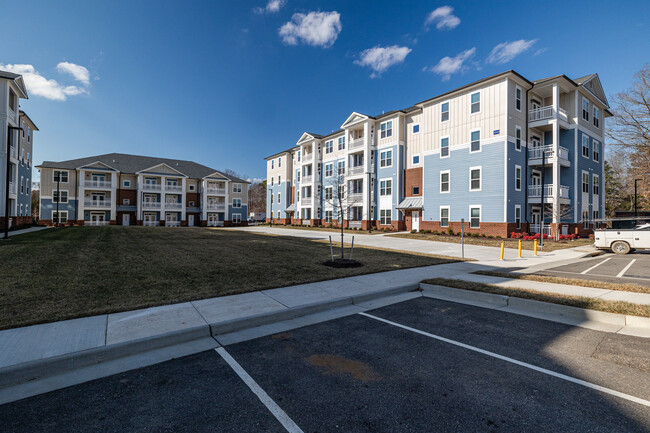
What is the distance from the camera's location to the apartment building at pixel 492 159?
2594cm

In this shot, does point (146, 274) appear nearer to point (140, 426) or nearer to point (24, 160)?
point (140, 426)

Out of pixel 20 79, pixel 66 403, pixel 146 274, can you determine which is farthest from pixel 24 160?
pixel 66 403

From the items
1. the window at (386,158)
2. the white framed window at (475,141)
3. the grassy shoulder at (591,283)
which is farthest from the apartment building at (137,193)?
the grassy shoulder at (591,283)

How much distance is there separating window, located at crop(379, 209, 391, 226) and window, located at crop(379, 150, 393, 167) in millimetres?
5692

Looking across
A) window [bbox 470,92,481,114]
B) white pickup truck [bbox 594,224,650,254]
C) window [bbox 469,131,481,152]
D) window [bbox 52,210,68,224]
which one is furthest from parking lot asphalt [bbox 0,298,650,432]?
window [bbox 52,210,68,224]

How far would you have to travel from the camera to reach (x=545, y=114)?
27047mm

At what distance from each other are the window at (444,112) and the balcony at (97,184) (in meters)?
50.6

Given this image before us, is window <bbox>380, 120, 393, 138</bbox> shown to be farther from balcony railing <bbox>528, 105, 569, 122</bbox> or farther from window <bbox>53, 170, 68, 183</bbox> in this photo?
window <bbox>53, 170, 68, 183</bbox>

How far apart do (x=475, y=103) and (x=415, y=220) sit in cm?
1306

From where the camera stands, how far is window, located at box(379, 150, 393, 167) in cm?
3622

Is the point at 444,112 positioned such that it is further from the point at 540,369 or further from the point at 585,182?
the point at 540,369

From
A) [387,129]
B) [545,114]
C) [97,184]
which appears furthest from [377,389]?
[97,184]

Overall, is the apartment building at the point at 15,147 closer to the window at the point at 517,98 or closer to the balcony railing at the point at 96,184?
the balcony railing at the point at 96,184

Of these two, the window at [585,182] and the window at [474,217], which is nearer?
the window at [474,217]
